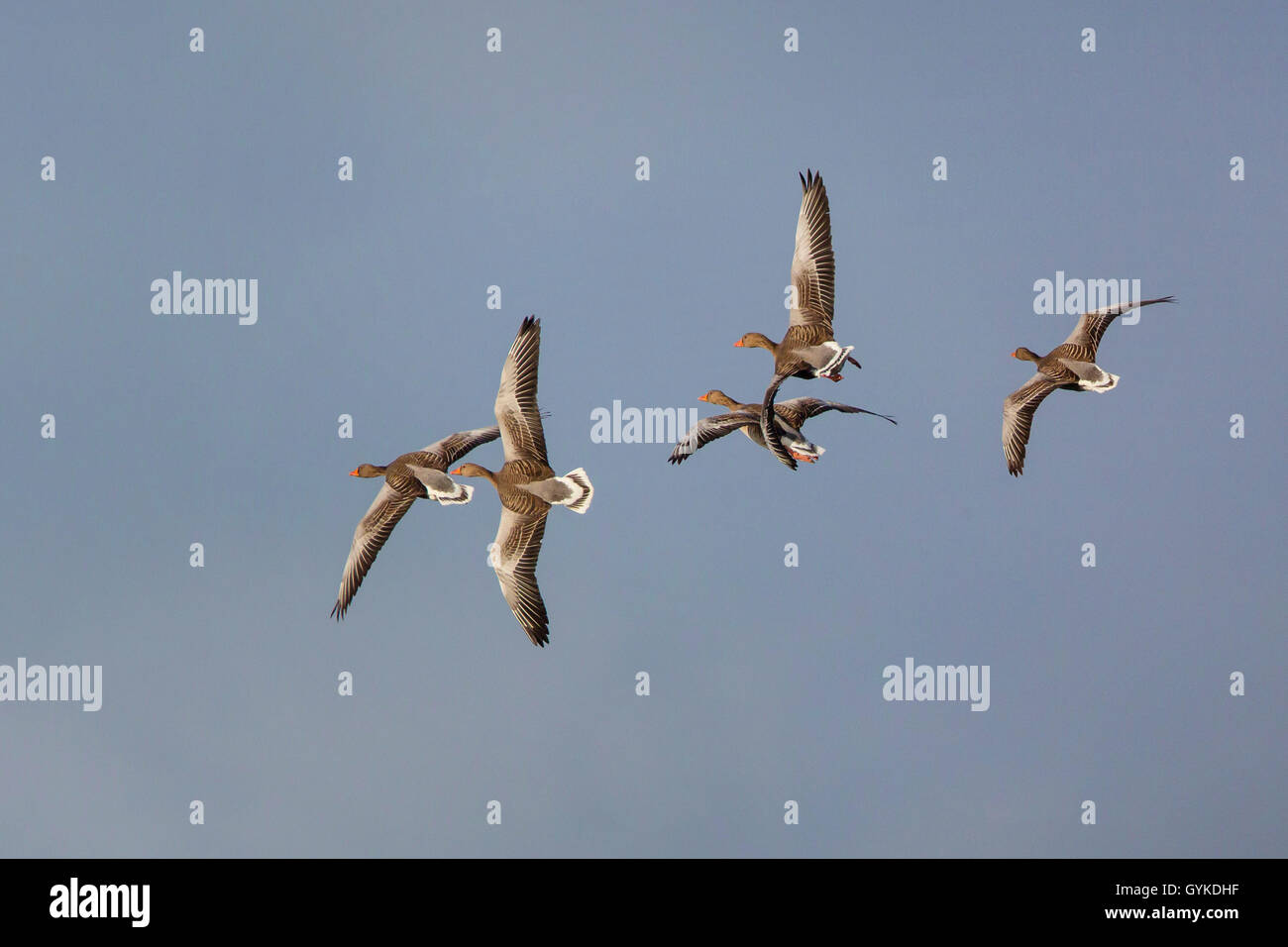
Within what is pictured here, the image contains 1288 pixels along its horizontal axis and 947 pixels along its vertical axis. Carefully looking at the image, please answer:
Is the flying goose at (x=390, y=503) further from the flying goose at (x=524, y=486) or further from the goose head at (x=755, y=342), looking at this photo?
the goose head at (x=755, y=342)

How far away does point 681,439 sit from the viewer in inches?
1640

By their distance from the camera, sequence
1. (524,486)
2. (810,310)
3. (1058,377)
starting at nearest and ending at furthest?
(524,486)
(810,310)
(1058,377)

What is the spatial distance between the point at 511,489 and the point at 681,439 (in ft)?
22.5

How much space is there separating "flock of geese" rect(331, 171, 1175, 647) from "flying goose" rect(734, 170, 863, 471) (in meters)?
0.02

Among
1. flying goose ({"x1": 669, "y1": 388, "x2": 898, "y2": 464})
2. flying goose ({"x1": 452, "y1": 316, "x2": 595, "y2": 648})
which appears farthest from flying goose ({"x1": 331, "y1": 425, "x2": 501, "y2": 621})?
flying goose ({"x1": 669, "y1": 388, "x2": 898, "y2": 464})

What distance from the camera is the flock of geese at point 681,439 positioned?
116 feet

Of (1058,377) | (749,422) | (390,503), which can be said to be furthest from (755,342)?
(390,503)

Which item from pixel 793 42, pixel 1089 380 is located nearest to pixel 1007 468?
pixel 1089 380

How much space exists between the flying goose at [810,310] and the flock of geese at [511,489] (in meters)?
5.39

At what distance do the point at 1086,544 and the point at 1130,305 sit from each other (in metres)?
8.27

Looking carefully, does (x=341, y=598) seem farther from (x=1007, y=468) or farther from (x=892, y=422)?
(x=1007, y=468)

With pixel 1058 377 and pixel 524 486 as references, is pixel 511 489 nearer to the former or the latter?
pixel 524 486

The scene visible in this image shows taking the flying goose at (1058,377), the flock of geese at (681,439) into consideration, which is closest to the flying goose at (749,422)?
the flock of geese at (681,439)

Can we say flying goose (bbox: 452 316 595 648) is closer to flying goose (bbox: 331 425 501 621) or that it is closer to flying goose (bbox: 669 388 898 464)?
flying goose (bbox: 331 425 501 621)
